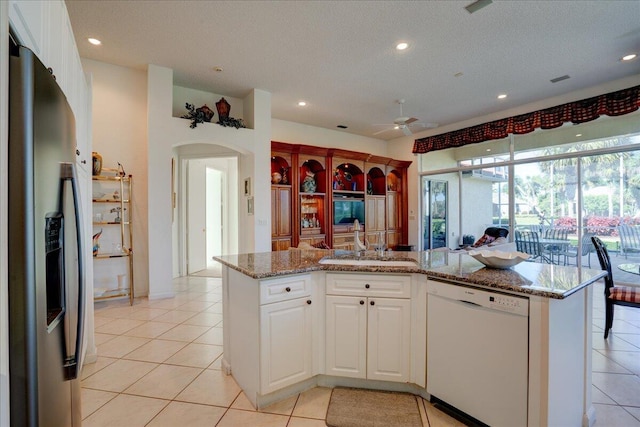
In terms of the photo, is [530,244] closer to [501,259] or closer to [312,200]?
[312,200]

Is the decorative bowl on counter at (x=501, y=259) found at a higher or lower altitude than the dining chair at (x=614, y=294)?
higher

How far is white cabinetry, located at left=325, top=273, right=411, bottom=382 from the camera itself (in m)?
2.08

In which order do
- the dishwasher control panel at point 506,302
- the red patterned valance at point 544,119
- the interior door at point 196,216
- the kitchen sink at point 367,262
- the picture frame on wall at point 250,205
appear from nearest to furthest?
Answer: the dishwasher control panel at point 506,302, the kitchen sink at point 367,262, the red patterned valance at point 544,119, the picture frame on wall at point 250,205, the interior door at point 196,216

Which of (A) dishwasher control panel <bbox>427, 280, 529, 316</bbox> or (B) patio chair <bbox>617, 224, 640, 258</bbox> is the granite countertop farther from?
(B) patio chair <bbox>617, 224, 640, 258</bbox>

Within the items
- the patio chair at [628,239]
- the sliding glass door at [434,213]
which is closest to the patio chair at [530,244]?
the patio chair at [628,239]

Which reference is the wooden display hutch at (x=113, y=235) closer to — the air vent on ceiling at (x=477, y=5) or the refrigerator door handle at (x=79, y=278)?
the refrigerator door handle at (x=79, y=278)

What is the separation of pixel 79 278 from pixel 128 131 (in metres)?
3.91

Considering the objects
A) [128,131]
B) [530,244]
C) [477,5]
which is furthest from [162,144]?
[530,244]

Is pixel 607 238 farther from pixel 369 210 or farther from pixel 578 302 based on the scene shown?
pixel 578 302

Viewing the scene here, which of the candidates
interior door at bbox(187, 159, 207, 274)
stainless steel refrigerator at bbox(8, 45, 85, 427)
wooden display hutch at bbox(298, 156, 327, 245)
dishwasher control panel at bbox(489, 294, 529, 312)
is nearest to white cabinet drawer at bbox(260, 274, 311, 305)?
stainless steel refrigerator at bbox(8, 45, 85, 427)

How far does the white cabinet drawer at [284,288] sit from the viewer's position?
1941 mm

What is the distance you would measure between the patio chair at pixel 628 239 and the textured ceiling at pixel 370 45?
2.36 metres

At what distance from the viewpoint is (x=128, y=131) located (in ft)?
14.5

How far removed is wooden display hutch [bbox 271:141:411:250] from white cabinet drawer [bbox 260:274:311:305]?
12.1 feet
